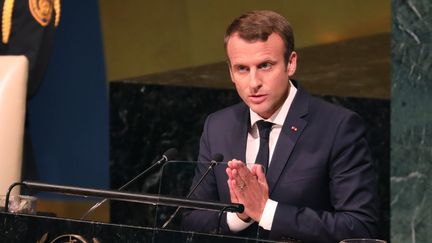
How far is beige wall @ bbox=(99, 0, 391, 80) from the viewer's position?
5.36 meters

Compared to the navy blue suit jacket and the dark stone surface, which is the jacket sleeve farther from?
the dark stone surface

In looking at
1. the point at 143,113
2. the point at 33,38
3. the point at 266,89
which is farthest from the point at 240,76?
the point at 143,113

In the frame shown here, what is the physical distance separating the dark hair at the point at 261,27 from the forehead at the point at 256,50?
0.01 metres

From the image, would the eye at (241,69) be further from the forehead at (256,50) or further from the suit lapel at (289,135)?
the suit lapel at (289,135)

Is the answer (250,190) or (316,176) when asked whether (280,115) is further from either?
(250,190)

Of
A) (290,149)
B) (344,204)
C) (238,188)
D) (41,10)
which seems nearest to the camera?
(238,188)

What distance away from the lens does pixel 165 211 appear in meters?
2.61

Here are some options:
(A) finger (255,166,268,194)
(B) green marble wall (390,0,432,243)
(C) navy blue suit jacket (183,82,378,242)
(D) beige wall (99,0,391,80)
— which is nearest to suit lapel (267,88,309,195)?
(C) navy blue suit jacket (183,82,378,242)

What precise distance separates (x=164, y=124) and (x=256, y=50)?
2556 mm

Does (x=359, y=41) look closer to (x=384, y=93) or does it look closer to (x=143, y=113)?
(x=384, y=93)

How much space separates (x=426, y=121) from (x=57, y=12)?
2.19m

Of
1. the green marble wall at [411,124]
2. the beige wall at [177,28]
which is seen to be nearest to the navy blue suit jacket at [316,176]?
the green marble wall at [411,124]

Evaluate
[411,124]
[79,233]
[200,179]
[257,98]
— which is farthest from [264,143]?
[411,124]

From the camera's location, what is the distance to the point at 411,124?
3.96 m
